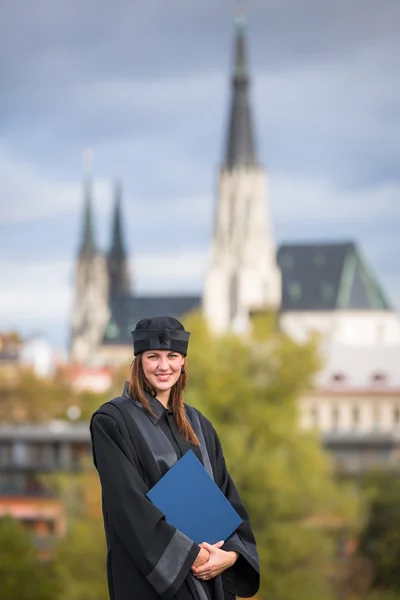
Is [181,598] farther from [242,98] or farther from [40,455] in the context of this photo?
[242,98]

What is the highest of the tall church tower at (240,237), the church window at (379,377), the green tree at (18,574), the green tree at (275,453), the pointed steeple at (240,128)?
the pointed steeple at (240,128)

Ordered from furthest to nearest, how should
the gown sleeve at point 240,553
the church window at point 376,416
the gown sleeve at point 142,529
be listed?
the church window at point 376,416 → the gown sleeve at point 240,553 → the gown sleeve at point 142,529

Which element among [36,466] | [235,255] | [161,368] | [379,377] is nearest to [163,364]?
[161,368]

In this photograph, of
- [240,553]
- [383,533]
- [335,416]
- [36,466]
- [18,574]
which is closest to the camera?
[240,553]

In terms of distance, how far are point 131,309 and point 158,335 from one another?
182 m

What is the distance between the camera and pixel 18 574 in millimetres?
41062

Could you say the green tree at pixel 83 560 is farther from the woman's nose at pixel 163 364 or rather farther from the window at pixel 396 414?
the window at pixel 396 414

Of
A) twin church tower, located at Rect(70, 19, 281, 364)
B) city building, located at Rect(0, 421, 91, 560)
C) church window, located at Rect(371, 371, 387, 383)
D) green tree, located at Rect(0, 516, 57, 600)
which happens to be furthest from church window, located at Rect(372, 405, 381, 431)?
green tree, located at Rect(0, 516, 57, 600)

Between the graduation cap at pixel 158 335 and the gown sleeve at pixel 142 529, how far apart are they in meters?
0.43

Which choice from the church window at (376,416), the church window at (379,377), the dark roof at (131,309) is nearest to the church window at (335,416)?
the church window at (376,416)

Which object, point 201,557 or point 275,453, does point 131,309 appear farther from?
point 201,557

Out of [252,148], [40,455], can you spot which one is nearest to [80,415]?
[40,455]

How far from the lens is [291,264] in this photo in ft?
567

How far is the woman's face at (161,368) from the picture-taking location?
643 centimetres
